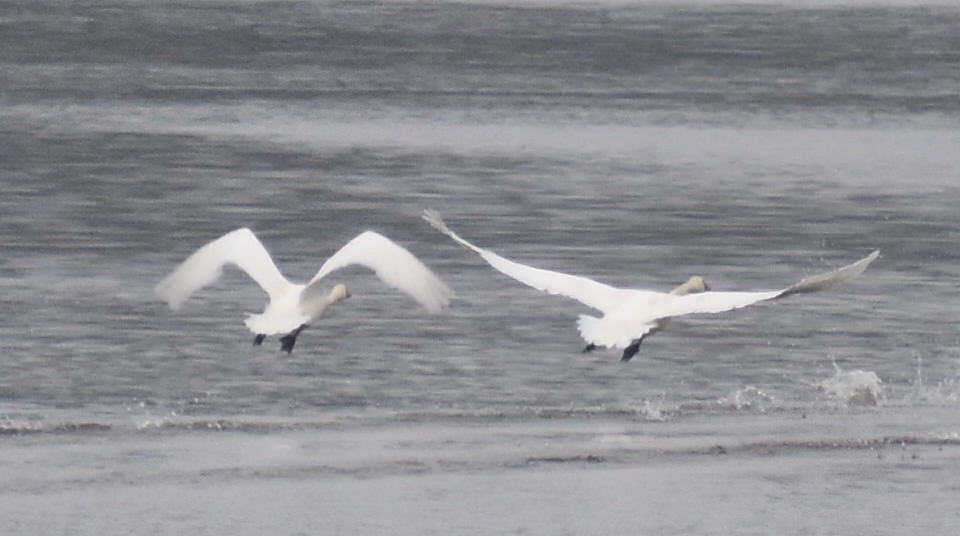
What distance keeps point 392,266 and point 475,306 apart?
13.0 feet

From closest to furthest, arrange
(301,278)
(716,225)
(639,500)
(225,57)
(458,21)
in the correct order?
(639,500) → (301,278) → (716,225) → (225,57) → (458,21)

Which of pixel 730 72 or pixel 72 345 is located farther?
pixel 730 72

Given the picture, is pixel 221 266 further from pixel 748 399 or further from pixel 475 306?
pixel 475 306

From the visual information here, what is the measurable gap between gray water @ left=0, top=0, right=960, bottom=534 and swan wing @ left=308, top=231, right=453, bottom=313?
703 mm

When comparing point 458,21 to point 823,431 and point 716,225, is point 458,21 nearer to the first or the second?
point 716,225

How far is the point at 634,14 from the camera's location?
68312mm

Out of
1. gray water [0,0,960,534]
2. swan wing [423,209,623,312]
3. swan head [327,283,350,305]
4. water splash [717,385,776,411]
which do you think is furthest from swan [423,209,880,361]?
swan head [327,283,350,305]

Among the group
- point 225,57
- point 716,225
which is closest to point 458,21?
point 225,57

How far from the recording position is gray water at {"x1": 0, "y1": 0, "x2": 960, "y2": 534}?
13.0m

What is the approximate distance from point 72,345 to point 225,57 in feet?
119

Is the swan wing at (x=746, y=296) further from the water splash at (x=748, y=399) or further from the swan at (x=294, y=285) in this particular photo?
the swan at (x=294, y=285)

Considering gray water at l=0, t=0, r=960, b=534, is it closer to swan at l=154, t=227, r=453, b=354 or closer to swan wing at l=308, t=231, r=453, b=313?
swan at l=154, t=227, r=453, b=354

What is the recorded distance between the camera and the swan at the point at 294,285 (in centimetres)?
1446

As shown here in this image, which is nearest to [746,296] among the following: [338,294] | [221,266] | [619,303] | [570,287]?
[619,303]
